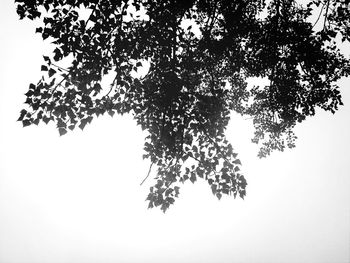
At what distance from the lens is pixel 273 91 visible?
9.70 m

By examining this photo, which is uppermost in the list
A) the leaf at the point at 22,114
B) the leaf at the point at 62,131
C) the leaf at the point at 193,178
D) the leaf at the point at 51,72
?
the leaf at the point at 51,72

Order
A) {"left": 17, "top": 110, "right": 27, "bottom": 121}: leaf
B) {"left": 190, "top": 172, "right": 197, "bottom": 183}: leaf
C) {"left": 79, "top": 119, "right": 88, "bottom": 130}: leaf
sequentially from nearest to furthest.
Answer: {"left": 17, "top": 110, "right": 27, "bottom": 121}: leaf, {"left": 79, "top": 119, "right": 88, "bottom": 130}: leaf, {"left": 190, "top": 172, "right": 197, "bottom": 183}: leaf

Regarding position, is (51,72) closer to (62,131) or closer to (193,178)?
(62,131)

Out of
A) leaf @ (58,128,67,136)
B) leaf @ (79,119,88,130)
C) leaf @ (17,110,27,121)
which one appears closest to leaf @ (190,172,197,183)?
leaf @ (79,119,88,130)

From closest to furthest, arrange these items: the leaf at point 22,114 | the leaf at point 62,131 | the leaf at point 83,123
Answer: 1. the leaf at point 22,114
2. the leaf at point 62,131
3. the leaf at point 83,123

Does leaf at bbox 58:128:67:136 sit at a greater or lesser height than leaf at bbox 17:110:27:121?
lesser

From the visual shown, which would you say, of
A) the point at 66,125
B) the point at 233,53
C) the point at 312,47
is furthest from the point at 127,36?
the point at 312,47

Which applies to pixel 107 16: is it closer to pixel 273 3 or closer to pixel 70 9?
pixel 70 9

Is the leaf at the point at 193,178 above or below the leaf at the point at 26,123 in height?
below

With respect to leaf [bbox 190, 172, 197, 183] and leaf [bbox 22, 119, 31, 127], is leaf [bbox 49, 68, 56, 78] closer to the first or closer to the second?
leaf [bbox 22, 119, 31, 127]

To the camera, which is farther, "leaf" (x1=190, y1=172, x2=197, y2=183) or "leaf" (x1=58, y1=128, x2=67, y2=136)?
"leaf" (x1=190, y1=172, x2=197, y2=183)

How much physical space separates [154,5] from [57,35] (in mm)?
2316

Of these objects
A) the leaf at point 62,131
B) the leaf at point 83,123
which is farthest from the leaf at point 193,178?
the leaf at point 62,131

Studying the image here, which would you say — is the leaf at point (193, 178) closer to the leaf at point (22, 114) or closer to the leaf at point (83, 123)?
the leaf at point (83, 123)
